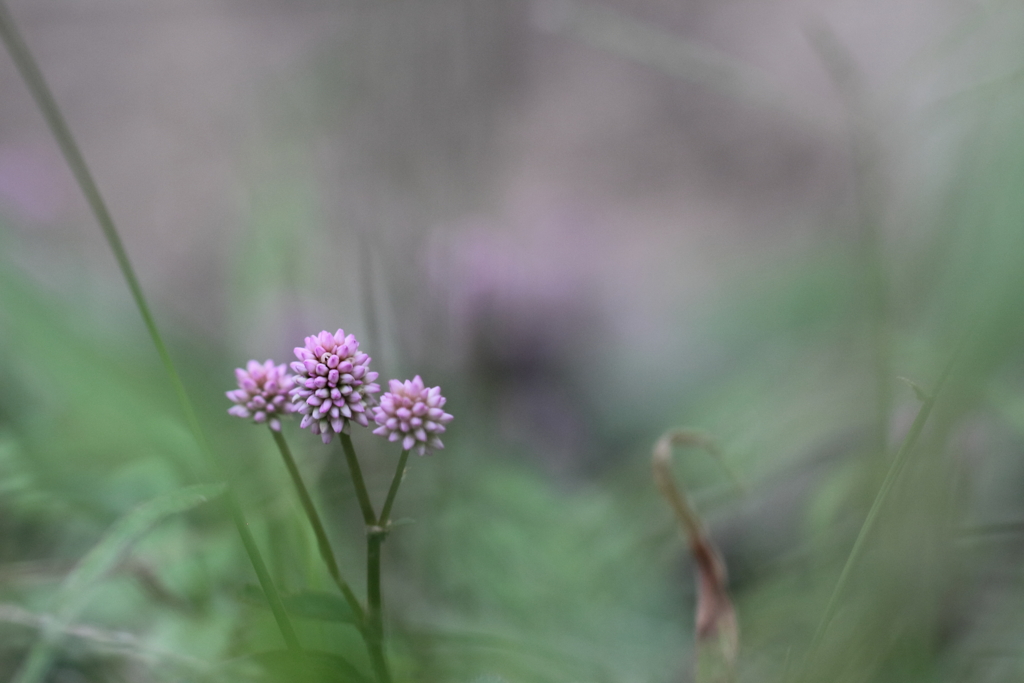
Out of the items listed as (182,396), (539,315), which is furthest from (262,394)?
(539,315)

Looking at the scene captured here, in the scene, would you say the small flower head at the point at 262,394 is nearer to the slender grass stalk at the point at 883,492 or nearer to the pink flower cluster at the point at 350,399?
the pink flower cluster at the point at 350,399

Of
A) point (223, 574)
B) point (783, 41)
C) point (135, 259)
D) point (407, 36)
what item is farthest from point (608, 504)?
point (783, 41)

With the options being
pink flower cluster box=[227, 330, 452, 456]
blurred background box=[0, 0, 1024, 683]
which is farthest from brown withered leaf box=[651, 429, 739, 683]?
pink flower cluster box=[227, 330, 452, 456]

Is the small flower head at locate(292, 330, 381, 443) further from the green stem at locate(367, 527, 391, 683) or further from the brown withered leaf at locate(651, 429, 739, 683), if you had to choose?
the brown withered leaf at locate(651, 429, 739, 683)

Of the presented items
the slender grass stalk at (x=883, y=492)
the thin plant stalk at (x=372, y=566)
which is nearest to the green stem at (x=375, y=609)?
the thin plant stalk at (x=372, y=566)

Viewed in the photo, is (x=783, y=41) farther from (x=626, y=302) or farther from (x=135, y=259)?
(x=135, y=259)

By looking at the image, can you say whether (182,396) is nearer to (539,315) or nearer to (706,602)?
(706,602)

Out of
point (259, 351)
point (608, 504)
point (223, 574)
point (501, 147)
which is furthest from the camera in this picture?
point (501, 147)
